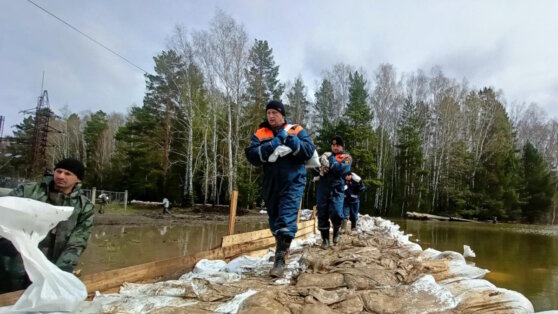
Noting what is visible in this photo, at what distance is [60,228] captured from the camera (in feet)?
10.2

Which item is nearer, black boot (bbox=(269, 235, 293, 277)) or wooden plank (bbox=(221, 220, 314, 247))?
black boot (bbox=(269, 235, 293, 277))

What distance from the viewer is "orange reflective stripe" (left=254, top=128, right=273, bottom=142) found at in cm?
374

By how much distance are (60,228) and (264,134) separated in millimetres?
2043

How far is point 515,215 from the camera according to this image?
36.1 metres

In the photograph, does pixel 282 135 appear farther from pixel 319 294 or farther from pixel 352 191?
pixel 352 191

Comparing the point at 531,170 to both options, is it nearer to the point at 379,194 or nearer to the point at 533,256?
the point at 379,194

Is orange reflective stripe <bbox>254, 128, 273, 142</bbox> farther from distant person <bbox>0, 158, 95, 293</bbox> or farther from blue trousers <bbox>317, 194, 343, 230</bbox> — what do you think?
blue trousers <bbox>317, 194, 343, 230</bbox>

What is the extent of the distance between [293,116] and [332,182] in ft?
112

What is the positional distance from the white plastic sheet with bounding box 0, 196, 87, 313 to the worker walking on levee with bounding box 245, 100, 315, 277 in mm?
1847

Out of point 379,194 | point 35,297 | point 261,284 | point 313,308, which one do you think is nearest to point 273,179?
point 261,284

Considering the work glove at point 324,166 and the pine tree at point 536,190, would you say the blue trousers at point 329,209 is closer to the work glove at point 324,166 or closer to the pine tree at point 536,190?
the work glove at point 324,166

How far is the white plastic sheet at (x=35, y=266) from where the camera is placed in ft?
6.68

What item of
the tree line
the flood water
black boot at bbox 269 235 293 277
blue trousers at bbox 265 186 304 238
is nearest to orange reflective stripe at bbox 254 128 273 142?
blue trousers at bbox 265 186 304 238

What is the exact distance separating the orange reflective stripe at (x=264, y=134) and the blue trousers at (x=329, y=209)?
2274mm
